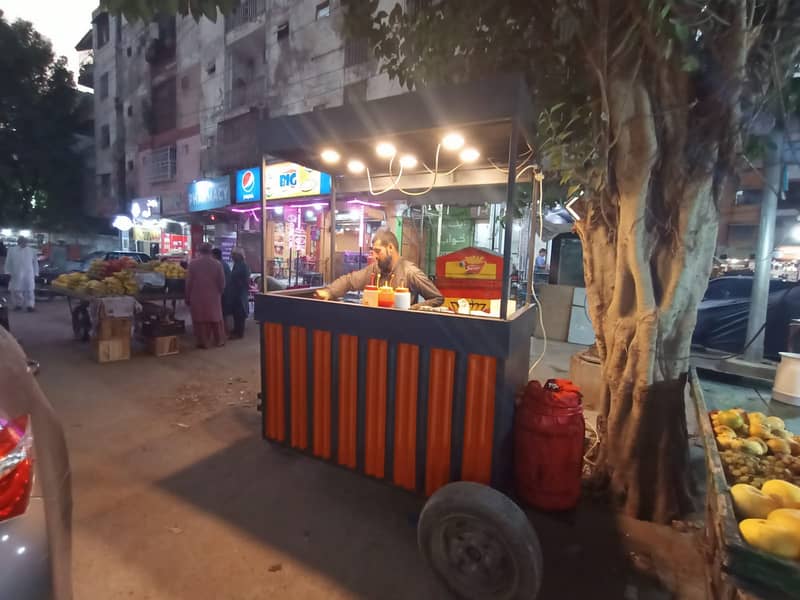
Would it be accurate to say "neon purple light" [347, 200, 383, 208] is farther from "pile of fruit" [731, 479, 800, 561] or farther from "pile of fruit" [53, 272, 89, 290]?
"pile of fruit" [731, 479, 800, 561]

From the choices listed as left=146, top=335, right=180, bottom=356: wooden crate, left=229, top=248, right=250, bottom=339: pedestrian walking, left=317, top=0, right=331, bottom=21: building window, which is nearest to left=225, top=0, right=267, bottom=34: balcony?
left=317, top=0, right=331, bottom=21: building window

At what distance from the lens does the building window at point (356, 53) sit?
11.7 meters

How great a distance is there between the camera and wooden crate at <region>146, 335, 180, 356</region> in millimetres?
6508

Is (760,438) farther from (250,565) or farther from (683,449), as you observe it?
(250,565)

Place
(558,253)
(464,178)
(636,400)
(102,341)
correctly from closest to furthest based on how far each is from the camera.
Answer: (636,400) < (464,178) < (102,341) < (558,253)

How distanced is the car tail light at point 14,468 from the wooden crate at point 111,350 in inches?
231

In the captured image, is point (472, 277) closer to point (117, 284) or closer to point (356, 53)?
point (117, 284)

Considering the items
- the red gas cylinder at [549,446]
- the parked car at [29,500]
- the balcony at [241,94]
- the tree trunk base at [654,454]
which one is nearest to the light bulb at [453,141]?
the red gas cylinder at [549,446]

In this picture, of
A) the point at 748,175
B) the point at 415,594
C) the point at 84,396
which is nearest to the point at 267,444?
the point at 415,594

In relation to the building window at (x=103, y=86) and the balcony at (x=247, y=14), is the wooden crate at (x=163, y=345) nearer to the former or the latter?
the balcony at (x=247, y=14)

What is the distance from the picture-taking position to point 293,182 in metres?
11.2

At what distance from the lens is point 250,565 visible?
2289 millimetres

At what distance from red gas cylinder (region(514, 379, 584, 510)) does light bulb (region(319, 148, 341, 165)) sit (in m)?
2.62

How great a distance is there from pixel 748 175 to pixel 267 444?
1347 centimetres
